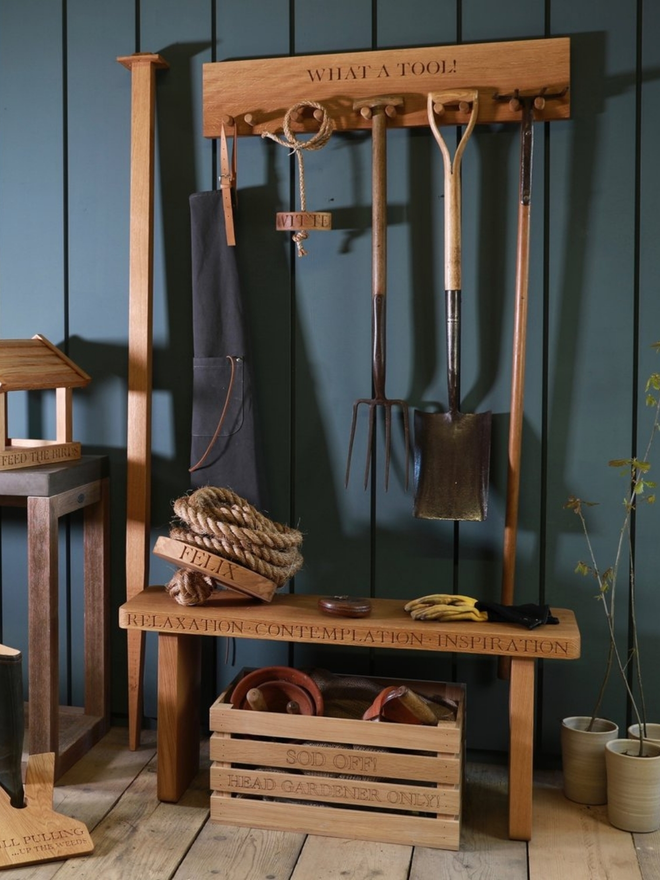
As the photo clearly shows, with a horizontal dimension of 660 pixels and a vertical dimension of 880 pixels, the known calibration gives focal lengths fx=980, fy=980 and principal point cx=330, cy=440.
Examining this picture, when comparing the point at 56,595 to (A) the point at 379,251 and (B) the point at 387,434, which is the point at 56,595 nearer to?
(B) the point at 387,434

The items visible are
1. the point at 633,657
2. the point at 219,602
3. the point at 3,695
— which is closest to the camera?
the point at 3,695

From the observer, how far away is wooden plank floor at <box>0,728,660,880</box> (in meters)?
2.11

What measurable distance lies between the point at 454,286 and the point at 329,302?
367mm

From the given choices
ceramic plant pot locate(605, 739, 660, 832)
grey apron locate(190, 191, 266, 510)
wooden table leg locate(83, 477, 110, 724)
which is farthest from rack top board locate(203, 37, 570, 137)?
ceramic plant pot locate(605, 739, 660, 832)

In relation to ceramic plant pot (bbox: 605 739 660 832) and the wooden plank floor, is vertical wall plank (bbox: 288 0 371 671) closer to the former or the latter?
the wooden plank floor

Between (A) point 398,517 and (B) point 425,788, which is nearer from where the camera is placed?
(B) point 425,788

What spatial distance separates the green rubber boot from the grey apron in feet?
2.47

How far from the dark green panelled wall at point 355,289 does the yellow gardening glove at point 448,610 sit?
297mm

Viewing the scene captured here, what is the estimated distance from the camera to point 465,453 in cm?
256

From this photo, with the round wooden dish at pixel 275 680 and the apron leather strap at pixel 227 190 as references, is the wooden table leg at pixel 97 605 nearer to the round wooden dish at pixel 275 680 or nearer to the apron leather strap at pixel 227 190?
the round wooden dish at pixel 275 680

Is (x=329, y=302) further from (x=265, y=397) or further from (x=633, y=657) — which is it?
(x=633, y=657)

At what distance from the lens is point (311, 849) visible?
2205 mm

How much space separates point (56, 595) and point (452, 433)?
112 centimetres

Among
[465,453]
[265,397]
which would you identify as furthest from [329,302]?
[465,453]
